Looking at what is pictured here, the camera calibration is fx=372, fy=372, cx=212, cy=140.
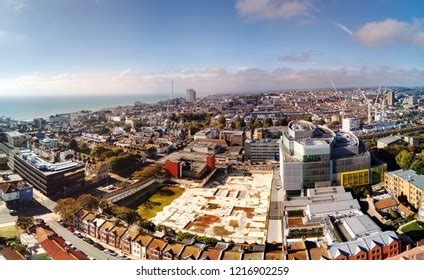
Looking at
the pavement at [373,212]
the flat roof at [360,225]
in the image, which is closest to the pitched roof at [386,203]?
the pavement at [373,212]

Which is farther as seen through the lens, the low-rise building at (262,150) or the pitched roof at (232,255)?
the low-rise building at (262,150)

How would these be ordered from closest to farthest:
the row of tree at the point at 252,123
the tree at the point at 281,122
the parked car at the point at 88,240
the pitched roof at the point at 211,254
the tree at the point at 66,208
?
the pitched roof at the point at 211,254 < the parked car at the point at 88,240 < the tree at the point at 66,208 < the tree at the point at 281,122 < the row of tree at the point at 252,123

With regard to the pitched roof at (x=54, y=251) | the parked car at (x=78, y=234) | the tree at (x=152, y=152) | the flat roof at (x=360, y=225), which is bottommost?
the parked car at (x=78, y=234)

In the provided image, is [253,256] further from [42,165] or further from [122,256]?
[42,165]

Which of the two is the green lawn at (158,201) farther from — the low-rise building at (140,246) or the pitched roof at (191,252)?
the pitched roof at (191,252)

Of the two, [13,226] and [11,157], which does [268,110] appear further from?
[13,226]
